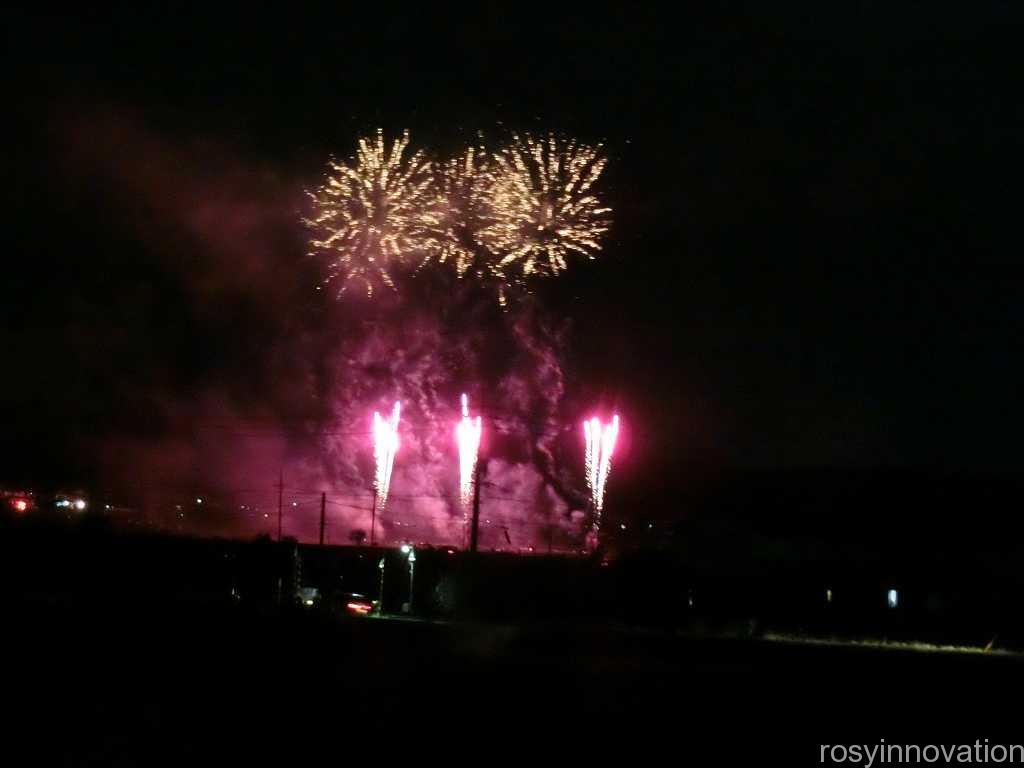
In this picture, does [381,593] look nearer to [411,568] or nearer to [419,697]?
[411,568]

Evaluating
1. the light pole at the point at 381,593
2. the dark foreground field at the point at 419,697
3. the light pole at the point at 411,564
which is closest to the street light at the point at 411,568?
the light pole at the point at 411,564

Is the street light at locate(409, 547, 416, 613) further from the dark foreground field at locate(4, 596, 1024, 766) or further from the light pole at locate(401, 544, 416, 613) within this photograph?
the dark foreground field at locate(4, 596, 1024, 766)

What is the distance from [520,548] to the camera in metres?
53.3

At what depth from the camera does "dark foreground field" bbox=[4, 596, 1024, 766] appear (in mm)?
9086

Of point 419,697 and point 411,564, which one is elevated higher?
point 411,564

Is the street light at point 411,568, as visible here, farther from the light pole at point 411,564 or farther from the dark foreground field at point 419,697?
the dark foreground field at point 419,697

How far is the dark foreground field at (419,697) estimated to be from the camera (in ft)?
29.8

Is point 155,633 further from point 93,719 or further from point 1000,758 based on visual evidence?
point 1000,758

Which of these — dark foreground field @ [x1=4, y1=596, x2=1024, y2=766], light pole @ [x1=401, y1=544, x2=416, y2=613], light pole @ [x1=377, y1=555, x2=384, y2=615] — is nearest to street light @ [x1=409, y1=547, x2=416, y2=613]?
light pole @ [x1=401, y1=544, x2=416, y2=613]

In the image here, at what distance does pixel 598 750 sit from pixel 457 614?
25.6m

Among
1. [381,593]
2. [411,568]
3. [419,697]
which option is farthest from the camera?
[411,568]

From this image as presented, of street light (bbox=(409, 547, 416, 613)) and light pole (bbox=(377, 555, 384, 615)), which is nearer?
light pole (bbox=(377, 555, 384, 615))

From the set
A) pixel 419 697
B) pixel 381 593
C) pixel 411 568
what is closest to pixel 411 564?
pixel 411 568

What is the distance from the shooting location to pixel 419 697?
35.5 ft
